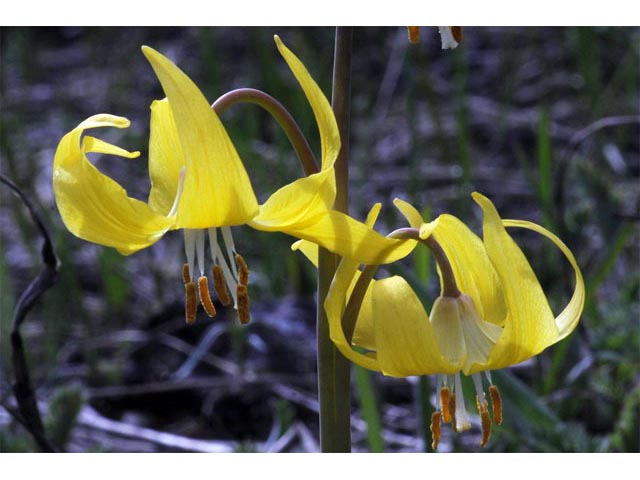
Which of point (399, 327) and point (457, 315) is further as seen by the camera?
point (457, 315)

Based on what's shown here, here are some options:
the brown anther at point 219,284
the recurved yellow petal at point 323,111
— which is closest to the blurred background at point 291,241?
the brown anther at point 219,284

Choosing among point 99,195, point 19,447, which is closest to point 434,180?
point 19,447

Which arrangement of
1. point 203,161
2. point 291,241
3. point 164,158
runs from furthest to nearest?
1. point 291,241
2. point 164,158
3. point 203,161

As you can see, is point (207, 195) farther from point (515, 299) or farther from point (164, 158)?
point (515, 299)

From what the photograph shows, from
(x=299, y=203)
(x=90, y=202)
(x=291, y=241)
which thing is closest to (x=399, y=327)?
(x=299, y=203)

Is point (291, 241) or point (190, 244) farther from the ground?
point (190, 244)

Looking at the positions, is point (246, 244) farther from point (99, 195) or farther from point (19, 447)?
point (99, 195)

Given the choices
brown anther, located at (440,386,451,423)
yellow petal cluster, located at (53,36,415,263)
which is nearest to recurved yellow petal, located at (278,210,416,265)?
yellow petal cluster, located at (53,36,415,263)
